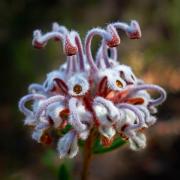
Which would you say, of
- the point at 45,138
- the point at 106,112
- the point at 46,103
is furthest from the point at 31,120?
the point at 106,112

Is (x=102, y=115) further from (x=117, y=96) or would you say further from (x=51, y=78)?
(x=51, y=78)

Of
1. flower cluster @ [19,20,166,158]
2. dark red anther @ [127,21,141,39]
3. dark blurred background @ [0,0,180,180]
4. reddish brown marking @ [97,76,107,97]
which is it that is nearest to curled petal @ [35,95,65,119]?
flower cluster @ [19,20,166,158]

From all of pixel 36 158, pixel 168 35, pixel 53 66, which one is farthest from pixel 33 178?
pixel 168 35

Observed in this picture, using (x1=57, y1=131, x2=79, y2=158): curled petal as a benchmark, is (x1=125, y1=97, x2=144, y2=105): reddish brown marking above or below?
above

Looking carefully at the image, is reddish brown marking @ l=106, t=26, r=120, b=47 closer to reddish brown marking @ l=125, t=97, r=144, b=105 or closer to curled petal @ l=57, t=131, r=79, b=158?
reddish brown marking @ l=125, t=97, r=144, b=105

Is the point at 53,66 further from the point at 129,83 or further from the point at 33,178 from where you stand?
the point at 129,83
